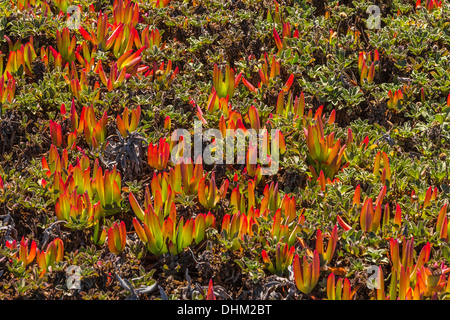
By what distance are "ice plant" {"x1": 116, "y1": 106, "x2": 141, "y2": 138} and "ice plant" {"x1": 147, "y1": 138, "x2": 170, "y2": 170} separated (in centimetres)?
23

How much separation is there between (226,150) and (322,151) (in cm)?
54

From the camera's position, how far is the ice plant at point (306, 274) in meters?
2.41

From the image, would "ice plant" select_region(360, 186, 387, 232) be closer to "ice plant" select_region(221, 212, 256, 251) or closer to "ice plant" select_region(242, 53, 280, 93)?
"ice plant" select_region(221, 212, 256, 251)

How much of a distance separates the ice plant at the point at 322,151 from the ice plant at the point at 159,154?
0.80m

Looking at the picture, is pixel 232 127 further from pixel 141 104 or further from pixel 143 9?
pixel 143 9

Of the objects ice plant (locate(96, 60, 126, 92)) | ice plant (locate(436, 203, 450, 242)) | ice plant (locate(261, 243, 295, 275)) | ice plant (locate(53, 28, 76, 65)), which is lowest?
ice plant (locate(261, 243, 295, 275))

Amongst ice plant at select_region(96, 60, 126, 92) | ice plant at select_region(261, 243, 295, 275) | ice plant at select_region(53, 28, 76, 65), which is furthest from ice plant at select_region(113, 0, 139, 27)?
ice plant at select_region(261, 243, 295, 275)

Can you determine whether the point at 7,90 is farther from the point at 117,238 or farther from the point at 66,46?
the point at 117,238

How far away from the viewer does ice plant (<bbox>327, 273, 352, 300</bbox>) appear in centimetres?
237

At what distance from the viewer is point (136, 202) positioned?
2.71 m

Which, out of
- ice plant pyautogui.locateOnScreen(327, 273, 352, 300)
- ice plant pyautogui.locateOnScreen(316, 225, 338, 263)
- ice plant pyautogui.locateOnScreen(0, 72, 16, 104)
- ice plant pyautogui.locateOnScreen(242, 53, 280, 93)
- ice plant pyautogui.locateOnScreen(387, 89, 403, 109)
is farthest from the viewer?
ice plant pyautogui.locateOnScreen(242, 53, 280, 93)

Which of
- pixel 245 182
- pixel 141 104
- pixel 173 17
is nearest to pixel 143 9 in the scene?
pixel 173 17

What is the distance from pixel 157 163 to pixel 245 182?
19.6 inches

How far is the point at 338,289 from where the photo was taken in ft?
7.85
